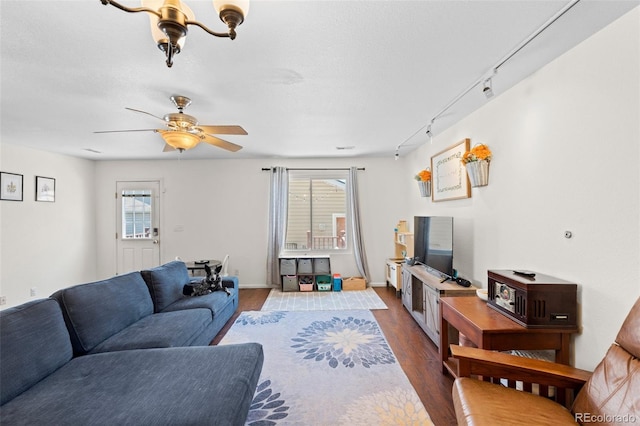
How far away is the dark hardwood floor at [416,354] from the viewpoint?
195 cm

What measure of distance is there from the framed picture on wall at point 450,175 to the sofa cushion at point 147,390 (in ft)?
9.01

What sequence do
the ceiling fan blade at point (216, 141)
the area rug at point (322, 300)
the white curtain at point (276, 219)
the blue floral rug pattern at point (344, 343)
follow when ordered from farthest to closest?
the white curtain at point (276, 219) < the area rug at point (322, 300) < the ceiling fan blade at point (216, 141) < the blue floral rug pattern at point (344, 343)

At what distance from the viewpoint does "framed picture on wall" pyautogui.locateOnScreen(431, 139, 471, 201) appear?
306 centimetres

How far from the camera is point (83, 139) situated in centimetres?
377

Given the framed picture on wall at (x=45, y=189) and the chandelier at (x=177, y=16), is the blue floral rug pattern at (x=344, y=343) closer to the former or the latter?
the chandelier at (x=177, y=16)

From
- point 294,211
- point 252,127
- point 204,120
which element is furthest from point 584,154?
point 294,211

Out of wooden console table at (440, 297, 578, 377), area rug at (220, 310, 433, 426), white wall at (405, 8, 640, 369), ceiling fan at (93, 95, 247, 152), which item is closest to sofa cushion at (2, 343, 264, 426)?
area rug at (220, 310, 433, 426)

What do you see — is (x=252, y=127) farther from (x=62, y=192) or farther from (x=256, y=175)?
(x=62, y=192)

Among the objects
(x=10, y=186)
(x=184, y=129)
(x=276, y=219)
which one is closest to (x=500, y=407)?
(x=184, y=129)

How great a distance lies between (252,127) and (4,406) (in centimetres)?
295

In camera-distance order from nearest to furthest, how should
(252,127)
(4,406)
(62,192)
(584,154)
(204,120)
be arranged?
(4,406), (584,154), (204,120), (252,127), (62,192)

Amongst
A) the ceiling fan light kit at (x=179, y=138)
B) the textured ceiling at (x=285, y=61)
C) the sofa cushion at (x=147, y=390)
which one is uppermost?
the textured ceiling at (x=285, y=61)

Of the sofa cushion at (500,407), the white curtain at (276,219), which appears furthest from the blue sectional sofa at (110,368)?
the white curtain at (276,219)

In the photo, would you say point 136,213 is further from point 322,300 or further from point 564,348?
point 564,348
